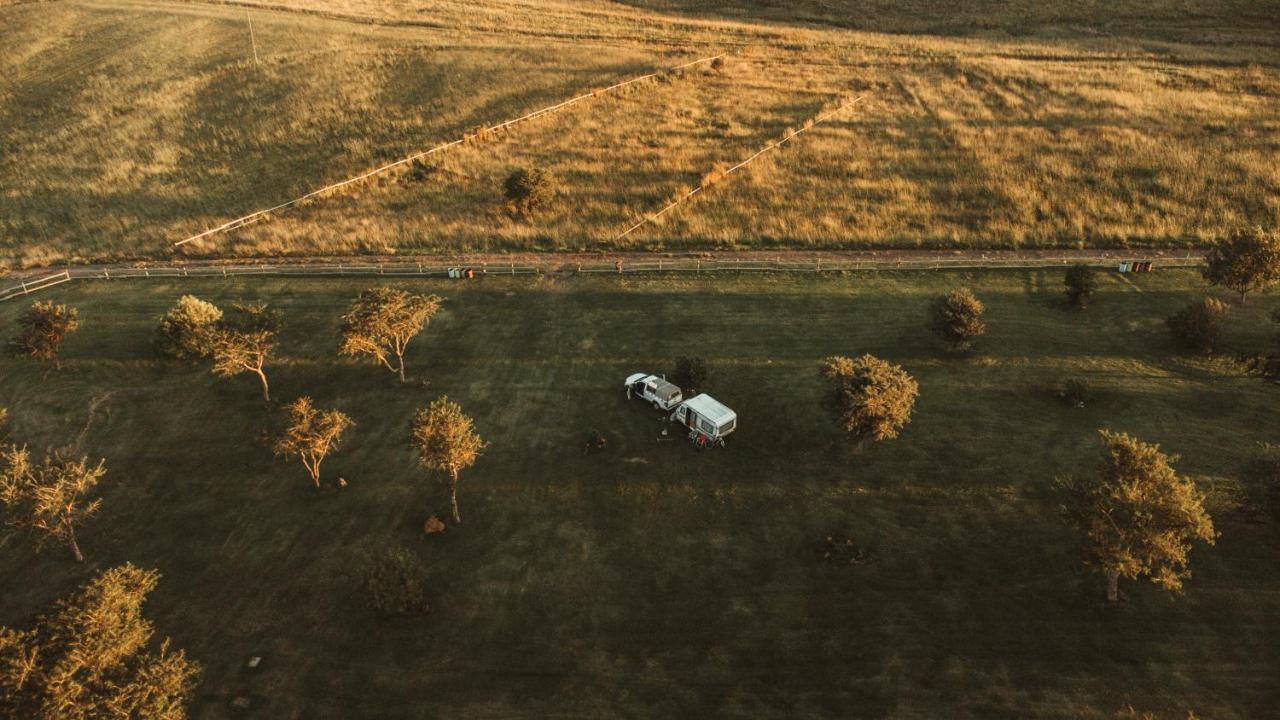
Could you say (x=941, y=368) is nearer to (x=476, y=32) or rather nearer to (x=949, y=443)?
(x=949, y=443)

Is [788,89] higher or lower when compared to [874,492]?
higher

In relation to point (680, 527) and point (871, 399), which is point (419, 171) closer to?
point (680, 527)

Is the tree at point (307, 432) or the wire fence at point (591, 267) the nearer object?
the tree at point (307, 432)

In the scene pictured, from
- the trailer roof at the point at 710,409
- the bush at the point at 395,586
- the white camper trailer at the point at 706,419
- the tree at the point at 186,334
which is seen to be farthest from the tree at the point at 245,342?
the trailer roof at the point at 710,409

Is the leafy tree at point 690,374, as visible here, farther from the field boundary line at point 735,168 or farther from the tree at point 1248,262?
the tree at point 1248,262

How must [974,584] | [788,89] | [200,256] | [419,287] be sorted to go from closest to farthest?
[974,584]
[419,287]
[200,256]
[788,89]

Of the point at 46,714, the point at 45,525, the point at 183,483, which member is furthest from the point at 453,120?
the point at 46,714
